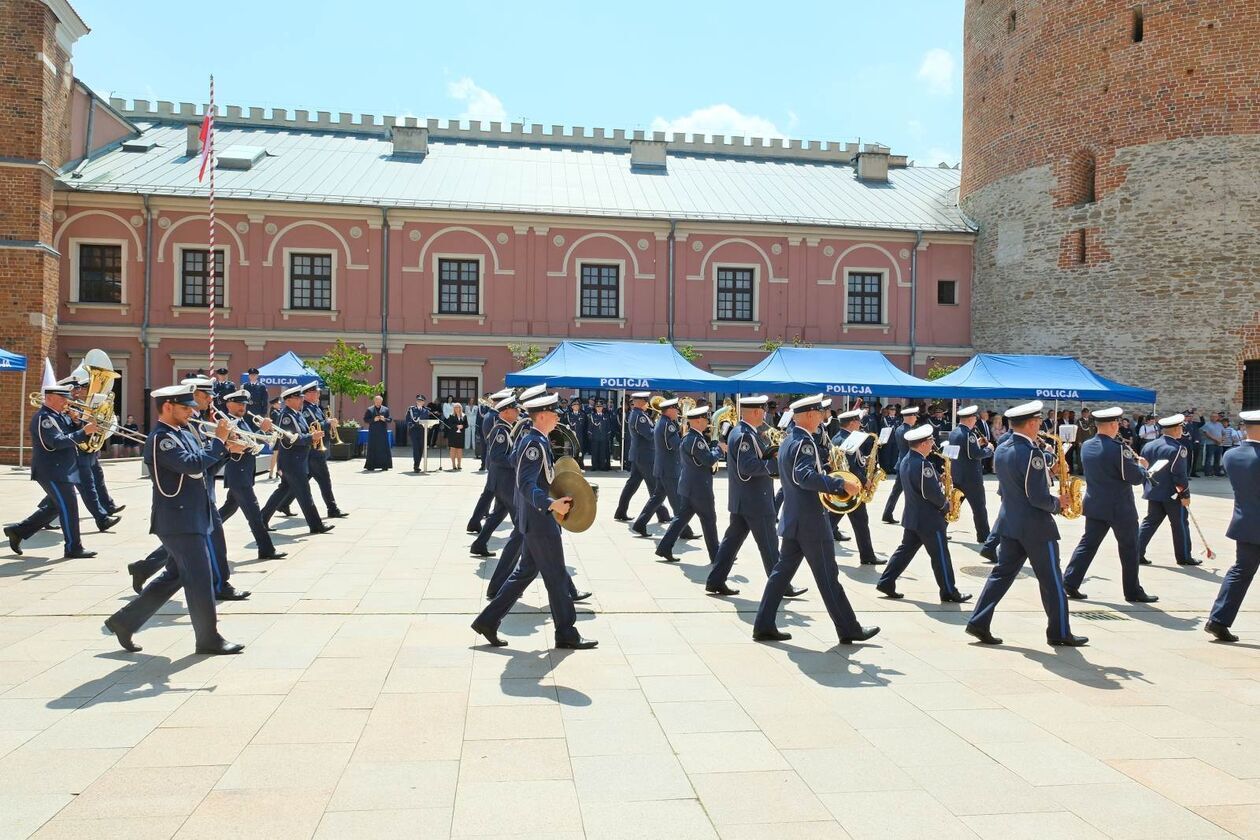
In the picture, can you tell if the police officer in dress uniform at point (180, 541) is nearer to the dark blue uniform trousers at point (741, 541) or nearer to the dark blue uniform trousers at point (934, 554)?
the dark blue uniform trousers at point (741, 541)

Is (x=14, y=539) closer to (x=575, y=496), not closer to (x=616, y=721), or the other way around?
(x=575, y=496)

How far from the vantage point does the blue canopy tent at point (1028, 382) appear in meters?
22.5

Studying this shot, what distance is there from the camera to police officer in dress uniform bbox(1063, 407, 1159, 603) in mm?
9039

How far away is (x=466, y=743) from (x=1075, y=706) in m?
3.85

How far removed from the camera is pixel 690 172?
37.2 meters

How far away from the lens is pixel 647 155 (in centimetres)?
3756

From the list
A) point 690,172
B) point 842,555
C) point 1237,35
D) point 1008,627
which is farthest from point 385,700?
point 690,172

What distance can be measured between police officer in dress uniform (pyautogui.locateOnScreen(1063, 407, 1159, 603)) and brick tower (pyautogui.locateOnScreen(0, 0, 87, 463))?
27.1m

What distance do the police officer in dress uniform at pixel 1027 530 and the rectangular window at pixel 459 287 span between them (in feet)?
85.7

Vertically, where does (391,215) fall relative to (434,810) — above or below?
above

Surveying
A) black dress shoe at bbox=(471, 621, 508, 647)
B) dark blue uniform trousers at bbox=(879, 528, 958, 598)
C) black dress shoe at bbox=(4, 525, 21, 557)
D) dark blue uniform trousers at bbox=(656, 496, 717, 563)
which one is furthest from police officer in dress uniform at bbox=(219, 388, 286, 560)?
dark blue uniform trousers at bbox=(879, 528, 958, 598)

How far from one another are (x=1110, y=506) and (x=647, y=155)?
3108cm

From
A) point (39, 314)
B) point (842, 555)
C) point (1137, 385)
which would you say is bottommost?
point (842, 555)

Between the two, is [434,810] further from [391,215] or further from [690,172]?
[690,172]
